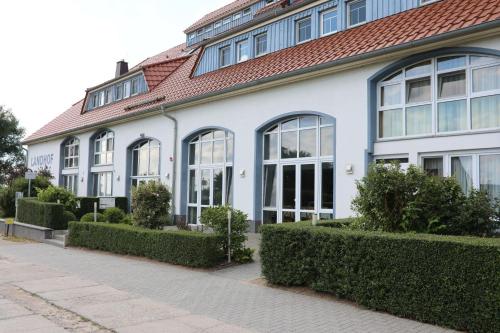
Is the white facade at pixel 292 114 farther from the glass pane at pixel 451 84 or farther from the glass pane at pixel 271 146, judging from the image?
the glass pane at pixel 451 84

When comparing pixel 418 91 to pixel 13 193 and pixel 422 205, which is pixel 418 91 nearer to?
pixel 422 205

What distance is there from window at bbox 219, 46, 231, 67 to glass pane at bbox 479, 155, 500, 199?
11.8 metres

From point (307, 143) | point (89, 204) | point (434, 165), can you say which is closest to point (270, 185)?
point (307, 143)

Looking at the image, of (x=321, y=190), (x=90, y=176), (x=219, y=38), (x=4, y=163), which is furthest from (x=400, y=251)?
(x=4, y=163)

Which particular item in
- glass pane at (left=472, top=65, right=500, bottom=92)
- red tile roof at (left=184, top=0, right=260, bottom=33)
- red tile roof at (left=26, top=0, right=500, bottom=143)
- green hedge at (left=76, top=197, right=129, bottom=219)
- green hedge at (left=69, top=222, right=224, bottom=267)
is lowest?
green hedge at (left=69, top=222, right=224, bottom=267)

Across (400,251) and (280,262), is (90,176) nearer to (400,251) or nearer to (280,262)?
(280,262)

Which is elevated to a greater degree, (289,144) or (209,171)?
(289,144)

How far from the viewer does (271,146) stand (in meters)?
16.5

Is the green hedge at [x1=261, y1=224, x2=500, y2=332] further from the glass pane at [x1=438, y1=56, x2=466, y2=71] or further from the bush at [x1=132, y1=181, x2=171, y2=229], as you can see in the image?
the glass pane at [x1=438, y1=56, x2=466, y2=71]

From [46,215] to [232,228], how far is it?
9510 mm

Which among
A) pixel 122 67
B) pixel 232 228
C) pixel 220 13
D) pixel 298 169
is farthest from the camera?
pixel 122 67

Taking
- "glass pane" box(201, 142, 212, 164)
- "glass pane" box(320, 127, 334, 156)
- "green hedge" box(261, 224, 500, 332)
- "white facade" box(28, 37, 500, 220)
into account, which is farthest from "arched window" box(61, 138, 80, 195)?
"green hedge" box(261, 224, 500, 332)

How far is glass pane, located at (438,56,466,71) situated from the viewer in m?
11.3

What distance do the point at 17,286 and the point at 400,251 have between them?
7092 mm
